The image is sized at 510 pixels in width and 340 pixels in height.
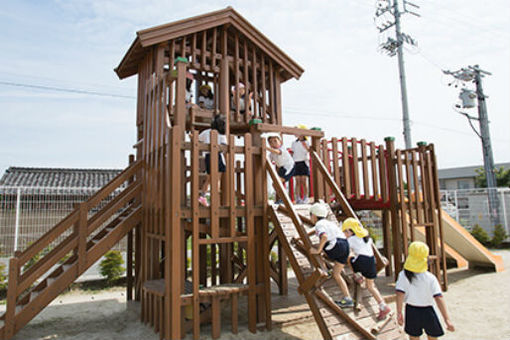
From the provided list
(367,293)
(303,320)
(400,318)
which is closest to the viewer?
(400,318)

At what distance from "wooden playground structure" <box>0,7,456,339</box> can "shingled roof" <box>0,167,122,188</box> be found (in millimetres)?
7647

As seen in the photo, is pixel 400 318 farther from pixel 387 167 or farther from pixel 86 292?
pixel 86 292

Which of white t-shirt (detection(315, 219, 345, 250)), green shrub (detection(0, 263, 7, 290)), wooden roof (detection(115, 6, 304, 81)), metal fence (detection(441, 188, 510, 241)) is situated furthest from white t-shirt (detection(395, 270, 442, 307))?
metal fence (detection(441, 188, 510, 241))

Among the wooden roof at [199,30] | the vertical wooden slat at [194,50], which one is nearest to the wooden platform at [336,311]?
the vertical wooden slat at [194,50]

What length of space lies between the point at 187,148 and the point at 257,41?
Answer: 14.7ft

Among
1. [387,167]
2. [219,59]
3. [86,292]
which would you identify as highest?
[219,59]

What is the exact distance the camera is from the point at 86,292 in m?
8.72

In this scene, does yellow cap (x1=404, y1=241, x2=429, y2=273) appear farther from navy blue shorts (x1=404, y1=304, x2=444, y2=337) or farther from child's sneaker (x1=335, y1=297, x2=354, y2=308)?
child's sneaker (x1=335, y1=297, x2=354, y2=308)

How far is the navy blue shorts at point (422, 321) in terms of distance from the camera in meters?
3.46

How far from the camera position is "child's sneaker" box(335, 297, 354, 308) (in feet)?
14.6

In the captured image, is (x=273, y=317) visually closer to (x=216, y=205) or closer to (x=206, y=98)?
(x=216, y=205)

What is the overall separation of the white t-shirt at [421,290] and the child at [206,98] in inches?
223

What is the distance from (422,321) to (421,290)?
12.9 inches

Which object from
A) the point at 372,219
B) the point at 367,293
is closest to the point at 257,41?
the point at 367,293
